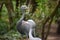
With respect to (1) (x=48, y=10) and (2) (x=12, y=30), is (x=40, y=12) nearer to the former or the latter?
(1) (x=48, y=10)

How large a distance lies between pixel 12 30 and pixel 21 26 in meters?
1.69

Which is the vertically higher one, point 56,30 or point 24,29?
point 24,29

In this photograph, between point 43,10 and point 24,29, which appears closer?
point 24,29

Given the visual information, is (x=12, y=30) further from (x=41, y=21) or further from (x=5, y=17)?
(x=5, y=17)

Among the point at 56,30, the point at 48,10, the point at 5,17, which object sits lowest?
the point at 56,30

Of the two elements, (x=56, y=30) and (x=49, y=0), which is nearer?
(x=49, y=0)

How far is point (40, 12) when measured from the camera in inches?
201

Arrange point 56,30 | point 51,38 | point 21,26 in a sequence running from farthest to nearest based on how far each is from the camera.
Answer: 1. point 56,30
2. point 51,38
3. point 21,26

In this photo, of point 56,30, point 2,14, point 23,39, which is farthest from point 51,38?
point 23,39

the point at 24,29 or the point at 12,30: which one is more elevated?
the point at 24,29

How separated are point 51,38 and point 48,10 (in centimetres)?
274

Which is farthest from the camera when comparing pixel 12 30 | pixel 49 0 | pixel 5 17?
pixel 5 17

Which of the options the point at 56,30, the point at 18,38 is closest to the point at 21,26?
the point at 18,38

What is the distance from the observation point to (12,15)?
4.91 metres
